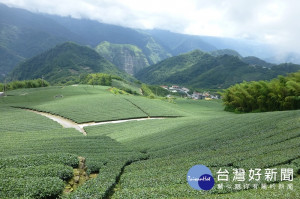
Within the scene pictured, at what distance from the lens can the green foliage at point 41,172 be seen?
673 inches

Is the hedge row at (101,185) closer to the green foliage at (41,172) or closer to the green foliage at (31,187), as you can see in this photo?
the green foliage at (31,187)

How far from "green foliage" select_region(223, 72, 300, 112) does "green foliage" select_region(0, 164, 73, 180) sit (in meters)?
44.0

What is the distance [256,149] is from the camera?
22.8m

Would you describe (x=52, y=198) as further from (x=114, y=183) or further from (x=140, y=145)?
(x=140, y=145)

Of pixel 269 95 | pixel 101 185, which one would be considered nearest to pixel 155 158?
pixel 101 185

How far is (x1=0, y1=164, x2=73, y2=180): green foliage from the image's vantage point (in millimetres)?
17098

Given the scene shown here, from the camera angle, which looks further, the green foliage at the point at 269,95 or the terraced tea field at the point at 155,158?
the green foliage at the point at 269,95

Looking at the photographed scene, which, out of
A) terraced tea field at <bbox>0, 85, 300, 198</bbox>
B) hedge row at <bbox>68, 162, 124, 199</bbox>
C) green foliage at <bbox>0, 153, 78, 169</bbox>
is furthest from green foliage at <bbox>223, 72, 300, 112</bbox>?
green foliage at <bbox>0, 153, 78, 169</bbox>

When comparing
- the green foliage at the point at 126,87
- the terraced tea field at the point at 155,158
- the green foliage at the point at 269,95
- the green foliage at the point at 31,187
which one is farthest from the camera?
the green foliage at the point at 126,87

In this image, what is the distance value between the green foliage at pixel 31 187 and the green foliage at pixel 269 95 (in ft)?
149

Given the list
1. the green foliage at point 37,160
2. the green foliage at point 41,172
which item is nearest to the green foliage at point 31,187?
the green foliage at point 41,172

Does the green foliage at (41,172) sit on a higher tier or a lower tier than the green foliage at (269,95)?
lower

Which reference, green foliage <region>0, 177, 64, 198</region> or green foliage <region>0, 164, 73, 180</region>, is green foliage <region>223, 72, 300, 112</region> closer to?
green foliage <region>0, 164, 73, 180</region>

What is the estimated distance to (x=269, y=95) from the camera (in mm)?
48281
